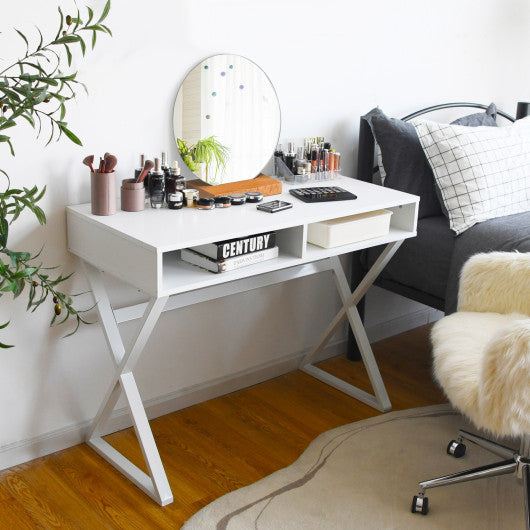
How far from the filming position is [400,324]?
132 inches

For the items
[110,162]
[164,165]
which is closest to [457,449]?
[164,165]

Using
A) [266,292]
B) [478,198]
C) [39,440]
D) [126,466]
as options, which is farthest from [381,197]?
[39,440]

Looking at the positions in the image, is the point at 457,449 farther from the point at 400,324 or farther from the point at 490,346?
the point at 400,324

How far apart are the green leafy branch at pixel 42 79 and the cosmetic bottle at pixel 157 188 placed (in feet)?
0.90

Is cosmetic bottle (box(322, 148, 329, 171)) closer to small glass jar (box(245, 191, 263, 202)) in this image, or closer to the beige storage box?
the beige storage box

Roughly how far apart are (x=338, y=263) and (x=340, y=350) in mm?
549

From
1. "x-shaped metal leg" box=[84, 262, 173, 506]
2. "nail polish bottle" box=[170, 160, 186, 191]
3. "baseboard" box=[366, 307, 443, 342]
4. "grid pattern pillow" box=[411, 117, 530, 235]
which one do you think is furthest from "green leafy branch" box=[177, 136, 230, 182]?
"baseboard" box=[366, 307, 443, 342]

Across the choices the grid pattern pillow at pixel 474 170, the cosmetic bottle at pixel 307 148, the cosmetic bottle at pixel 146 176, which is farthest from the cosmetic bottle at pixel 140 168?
the grid pattern pillow at pixel 474 170

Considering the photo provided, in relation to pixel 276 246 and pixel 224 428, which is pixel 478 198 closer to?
pixel 276 246

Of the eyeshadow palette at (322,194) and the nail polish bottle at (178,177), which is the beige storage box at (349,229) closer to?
the eyeshadow palette at (322,194)

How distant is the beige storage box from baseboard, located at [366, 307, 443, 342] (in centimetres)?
87

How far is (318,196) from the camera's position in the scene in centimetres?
239

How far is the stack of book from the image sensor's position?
81.0 inches

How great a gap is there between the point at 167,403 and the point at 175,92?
1.01 meters
